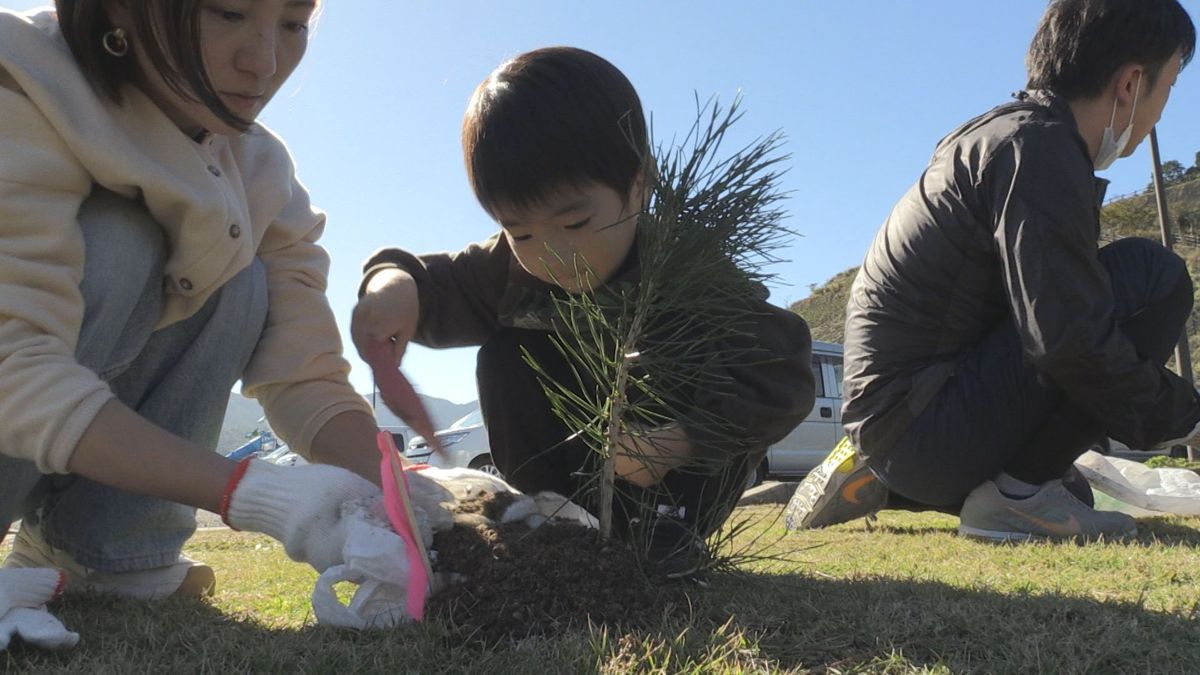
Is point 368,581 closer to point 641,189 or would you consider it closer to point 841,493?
point 641,189

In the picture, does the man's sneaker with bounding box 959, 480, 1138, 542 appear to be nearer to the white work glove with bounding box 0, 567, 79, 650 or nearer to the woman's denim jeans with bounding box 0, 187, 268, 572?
the woman's denim jeans with bounding box 0, 187, 268, 572

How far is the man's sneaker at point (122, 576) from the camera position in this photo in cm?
176

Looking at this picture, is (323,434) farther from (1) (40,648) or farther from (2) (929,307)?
(2) (929,307)

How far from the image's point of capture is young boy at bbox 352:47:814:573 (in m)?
1.60

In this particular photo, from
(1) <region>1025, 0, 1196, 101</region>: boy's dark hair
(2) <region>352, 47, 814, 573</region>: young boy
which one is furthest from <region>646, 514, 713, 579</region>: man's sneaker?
(1) <region>1025, 0, 1196, 101</region>: boy's dark hair

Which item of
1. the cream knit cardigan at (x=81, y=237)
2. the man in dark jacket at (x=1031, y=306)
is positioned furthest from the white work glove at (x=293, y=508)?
the man in dark jacket at (x=1031, y=306)

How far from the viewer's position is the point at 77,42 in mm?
1429

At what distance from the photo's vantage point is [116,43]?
1.45 m

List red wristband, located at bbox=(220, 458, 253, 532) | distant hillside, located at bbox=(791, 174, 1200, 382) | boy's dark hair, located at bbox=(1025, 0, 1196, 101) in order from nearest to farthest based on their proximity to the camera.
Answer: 1. red wristband, located at bbox=(220, 458, 253, 532)
2. boy's dark hair, located at bbox=(1025, 0, 1196, 101)
3. distant hillside, located at bbox=(791, 174, 1200, 382)

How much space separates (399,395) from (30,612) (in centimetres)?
65

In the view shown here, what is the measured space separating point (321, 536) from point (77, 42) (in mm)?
904

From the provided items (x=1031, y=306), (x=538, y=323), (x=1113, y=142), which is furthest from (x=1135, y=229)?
(x=538, y=323)

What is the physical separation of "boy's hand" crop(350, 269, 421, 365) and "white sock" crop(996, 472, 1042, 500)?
75.1 inches

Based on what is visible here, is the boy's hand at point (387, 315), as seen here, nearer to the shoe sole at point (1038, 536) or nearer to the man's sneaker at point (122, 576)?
the man's sneaker at point (122, 576)
